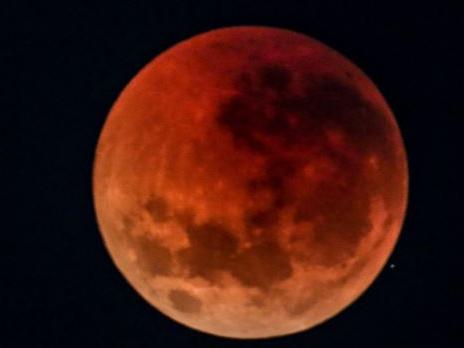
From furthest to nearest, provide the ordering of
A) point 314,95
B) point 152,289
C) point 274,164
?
point 152,289
point 314,95
point 274,164

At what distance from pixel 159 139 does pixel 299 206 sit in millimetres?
2031

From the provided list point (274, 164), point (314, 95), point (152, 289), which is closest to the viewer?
point (274, 164)

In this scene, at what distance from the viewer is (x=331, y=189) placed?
8.63 meters

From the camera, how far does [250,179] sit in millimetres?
8406

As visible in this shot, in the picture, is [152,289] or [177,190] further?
[152,289]

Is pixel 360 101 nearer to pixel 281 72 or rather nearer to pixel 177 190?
pixel 281 72

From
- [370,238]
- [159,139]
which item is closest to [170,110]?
[159,139]

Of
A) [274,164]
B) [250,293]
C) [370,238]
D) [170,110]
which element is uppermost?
[170,110]

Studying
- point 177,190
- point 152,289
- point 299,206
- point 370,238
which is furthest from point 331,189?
point 152,289

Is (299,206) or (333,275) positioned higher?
(299,206)

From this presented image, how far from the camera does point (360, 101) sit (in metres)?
9.47

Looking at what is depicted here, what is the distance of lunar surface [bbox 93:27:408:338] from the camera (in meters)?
8.51

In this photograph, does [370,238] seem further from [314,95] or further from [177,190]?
[177,190]

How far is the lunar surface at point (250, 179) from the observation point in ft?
27.9
